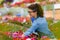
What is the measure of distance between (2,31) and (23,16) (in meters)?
0.22

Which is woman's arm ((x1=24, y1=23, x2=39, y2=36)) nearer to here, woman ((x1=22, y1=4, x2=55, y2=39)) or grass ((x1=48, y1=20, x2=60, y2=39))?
woman ((x1=22, y1=4, x2=55, y2=39))

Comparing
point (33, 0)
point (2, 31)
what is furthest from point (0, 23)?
point (33, 0)

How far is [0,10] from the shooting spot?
189 cm

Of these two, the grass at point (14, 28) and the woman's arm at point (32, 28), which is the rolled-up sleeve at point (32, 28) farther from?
the grass at point (14, 28)

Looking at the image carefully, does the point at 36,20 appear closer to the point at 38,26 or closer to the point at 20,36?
the point at 38,26

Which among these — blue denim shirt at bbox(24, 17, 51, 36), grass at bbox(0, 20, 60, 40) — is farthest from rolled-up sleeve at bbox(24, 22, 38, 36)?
grass at bbox(0, 20, 60, 40)

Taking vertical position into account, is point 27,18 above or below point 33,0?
below

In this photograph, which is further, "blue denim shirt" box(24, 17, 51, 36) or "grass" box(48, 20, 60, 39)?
"grass" box(48, 20, 60, 39)

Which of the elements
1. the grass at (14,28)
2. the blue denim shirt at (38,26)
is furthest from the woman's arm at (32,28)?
the grass at (14,28)

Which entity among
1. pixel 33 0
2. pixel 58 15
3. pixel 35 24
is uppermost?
pixel 33 0

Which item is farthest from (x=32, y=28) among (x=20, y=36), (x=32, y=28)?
(x=20, y=36)

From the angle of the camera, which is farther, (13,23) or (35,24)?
(13,23)

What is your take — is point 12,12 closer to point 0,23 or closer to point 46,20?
point 0,23

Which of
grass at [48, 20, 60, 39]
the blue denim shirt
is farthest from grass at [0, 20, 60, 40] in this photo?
the blue denim shirt
